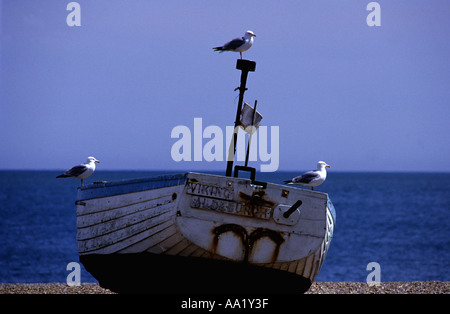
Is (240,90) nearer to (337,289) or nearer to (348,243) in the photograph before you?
(337,289)

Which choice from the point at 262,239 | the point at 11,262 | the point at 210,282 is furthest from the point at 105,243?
the point at 11,262

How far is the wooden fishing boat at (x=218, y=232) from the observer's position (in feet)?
28.8

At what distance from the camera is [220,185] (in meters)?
8.77

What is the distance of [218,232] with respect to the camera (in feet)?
28.9

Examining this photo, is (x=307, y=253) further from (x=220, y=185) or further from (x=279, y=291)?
(x=220, y=185)

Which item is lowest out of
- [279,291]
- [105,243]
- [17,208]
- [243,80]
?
[17,208]

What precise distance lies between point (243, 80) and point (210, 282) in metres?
3.06

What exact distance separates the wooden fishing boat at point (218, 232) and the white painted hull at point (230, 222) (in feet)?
0.04

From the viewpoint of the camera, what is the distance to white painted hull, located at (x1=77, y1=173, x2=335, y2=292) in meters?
8.77

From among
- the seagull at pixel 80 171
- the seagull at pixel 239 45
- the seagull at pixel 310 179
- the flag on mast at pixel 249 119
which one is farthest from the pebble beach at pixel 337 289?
the seagull at pixel 239 45

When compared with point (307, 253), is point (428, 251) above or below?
below

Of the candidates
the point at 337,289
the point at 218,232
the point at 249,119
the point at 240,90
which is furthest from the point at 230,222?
the point at 337,289

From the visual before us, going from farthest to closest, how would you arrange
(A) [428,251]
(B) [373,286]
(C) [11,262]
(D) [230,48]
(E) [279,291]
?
(A) [428,251]
(C) [11,262]
(B) [373,286]
(D) [230,48]
(E) [279,291]

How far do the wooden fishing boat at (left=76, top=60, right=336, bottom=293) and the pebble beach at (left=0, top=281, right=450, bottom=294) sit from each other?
3419 millimetres
